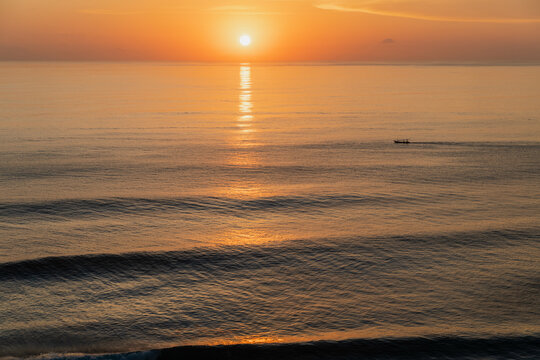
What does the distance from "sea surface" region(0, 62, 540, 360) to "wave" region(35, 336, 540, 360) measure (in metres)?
0.06

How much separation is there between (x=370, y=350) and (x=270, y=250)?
10173mm

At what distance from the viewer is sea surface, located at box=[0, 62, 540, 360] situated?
19750mm

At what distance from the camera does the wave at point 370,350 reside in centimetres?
1858

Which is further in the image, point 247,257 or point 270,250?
point 270,250

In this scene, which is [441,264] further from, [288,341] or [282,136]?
[282,136]

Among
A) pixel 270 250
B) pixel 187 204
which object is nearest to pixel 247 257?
pixel 270 250

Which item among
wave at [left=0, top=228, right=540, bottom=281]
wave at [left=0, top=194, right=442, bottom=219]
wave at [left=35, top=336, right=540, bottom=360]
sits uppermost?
wave at [left=0, top=194, right=442, bottom=219]

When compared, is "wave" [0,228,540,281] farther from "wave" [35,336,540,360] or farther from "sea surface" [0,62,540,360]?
"wave" [35,336,540,360]

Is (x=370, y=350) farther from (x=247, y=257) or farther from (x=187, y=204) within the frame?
(x=187, y=204)

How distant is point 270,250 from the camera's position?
28188mm

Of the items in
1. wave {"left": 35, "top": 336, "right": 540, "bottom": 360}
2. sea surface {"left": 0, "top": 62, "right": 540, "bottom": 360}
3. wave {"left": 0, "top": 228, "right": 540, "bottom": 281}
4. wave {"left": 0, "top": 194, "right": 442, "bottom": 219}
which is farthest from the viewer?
wave {"left": 0, "top": 194, "right": 442, "bottom": 219}

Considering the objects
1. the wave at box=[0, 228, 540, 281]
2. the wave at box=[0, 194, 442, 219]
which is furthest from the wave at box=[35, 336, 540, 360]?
the wave at box=[0, 194, 442, 219]

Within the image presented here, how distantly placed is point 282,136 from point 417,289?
45309 mm

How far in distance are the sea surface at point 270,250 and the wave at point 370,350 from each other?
2.2 inches
